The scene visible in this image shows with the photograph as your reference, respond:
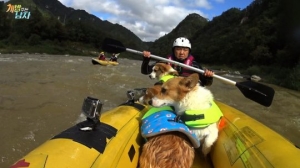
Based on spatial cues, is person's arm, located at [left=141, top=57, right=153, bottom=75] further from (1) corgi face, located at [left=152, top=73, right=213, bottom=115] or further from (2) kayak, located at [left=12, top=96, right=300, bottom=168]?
(1) corgi face, located at [left=152, top=73, right=213, bottom=115]

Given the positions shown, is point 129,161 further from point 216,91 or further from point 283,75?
point 283,75

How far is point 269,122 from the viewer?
10023 millimetres

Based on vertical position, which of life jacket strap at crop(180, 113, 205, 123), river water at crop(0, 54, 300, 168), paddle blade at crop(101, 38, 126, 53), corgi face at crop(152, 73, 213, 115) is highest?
paddle blade at crop(101, 38, 126, 53)

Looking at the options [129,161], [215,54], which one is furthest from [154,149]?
[215,54]

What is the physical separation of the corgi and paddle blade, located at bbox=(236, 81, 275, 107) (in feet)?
3.40

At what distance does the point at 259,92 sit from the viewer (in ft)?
14.5

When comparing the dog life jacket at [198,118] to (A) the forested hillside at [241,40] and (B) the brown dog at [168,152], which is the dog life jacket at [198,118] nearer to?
(B) the brown dog at [168,152]

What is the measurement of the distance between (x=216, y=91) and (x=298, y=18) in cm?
1148

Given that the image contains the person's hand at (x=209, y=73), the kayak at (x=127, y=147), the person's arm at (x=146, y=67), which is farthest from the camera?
the person's arm at (x=146, y=67)

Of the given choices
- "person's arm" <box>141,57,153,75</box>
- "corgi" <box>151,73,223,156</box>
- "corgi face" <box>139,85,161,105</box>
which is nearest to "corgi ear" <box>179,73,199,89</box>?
"corgi" <box>151,73,223,156</box>

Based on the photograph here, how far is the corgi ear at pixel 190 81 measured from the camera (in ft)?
11.8

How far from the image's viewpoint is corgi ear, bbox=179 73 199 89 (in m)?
3.60

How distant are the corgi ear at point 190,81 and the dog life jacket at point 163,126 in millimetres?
433

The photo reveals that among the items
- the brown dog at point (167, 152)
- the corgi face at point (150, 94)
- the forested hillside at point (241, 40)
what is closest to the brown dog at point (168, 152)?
the brown dog at point (167, 152)
